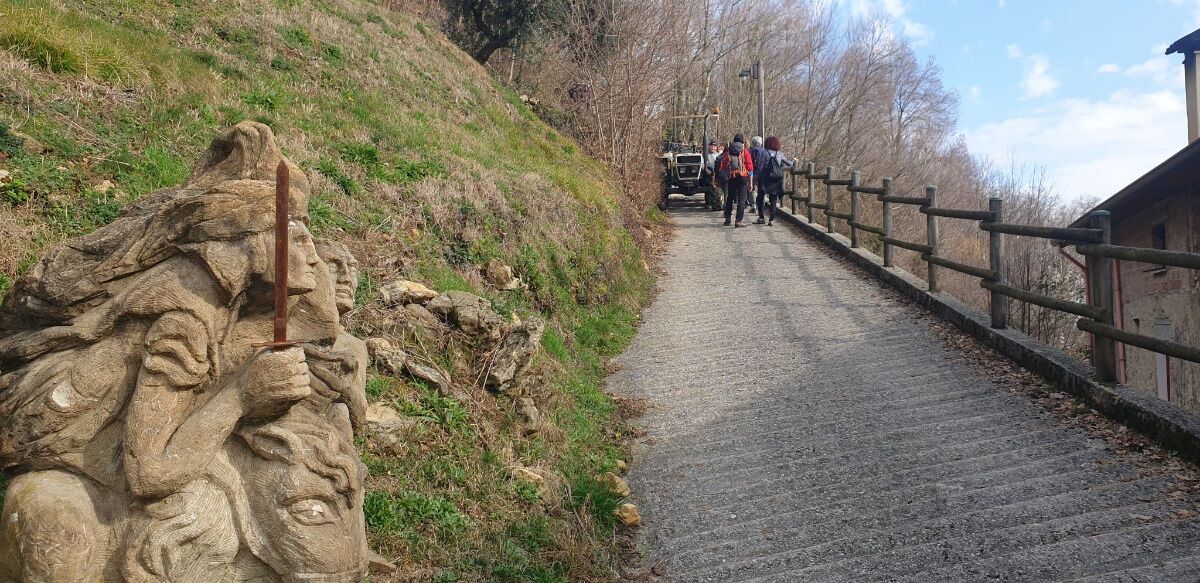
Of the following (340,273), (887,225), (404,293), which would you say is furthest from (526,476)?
(887,225)

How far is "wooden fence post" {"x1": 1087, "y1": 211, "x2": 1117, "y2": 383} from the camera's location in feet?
22.5

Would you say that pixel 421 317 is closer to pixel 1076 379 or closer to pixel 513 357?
pixel 513 357

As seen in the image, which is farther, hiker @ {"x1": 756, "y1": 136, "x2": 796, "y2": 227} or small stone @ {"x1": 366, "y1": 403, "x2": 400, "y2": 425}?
hiker @ {"x1": 756, "y1": 136, "x2": 796, "y2": 227}

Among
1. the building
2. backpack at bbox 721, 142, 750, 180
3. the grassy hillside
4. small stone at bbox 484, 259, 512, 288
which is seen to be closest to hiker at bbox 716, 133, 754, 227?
backpack at bbox 721, 142, 750, 180

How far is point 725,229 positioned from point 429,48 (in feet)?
25.7

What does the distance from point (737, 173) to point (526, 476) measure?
14210 mm

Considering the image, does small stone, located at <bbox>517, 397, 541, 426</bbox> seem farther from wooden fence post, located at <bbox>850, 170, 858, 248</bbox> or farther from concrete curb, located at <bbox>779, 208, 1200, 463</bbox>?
Result: wooden fence post, located at <bbox>850, 170, 858, 248</bbox>

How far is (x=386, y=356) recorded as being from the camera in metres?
5.85

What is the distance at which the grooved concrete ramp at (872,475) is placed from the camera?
489 centimetres

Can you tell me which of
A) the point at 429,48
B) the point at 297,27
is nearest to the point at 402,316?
the point at 297,27

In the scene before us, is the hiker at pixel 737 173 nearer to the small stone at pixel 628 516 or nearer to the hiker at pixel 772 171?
the hiker at pixel 772 171

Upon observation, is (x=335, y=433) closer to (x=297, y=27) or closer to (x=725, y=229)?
(x=297, y=27)

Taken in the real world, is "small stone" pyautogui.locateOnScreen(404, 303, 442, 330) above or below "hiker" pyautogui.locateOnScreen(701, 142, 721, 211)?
below

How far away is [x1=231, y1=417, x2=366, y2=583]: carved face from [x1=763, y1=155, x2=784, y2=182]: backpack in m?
16.6
